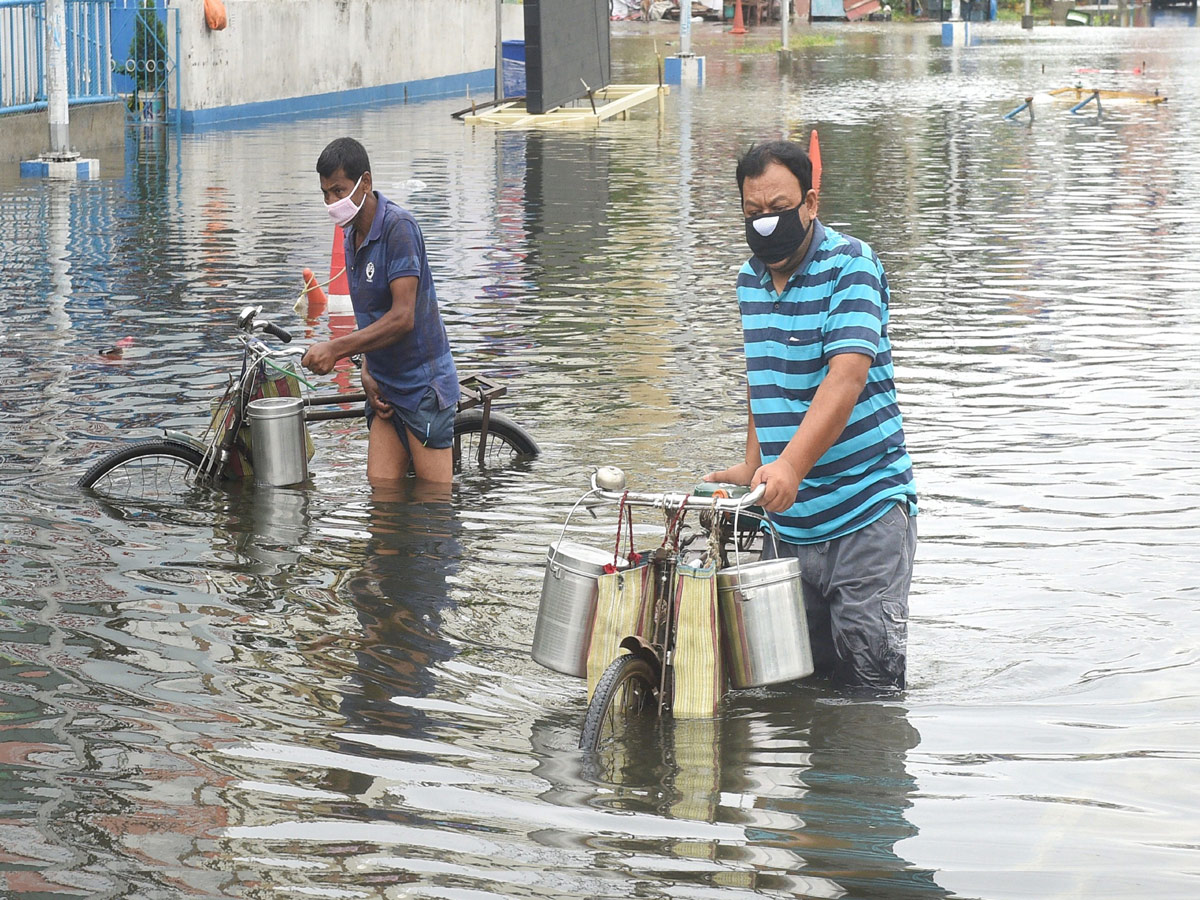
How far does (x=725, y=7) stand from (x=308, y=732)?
3536 inches

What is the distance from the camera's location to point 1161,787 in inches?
213

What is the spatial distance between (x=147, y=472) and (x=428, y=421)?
1624 millimetres

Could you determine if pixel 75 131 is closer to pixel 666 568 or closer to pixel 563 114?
pixel 563 114

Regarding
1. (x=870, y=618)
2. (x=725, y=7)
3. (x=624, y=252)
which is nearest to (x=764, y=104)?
(x=624, y=252)

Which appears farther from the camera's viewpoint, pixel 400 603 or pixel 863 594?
pixel 400 603

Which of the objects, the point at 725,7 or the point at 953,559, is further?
the point at 725,7

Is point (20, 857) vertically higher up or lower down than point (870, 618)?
lower down

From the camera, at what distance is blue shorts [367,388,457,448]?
834 centimetres

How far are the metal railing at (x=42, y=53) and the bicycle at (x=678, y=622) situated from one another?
2271cm

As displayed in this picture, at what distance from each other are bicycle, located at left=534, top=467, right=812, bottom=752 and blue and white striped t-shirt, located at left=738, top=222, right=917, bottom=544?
231 mm

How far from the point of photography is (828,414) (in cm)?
521

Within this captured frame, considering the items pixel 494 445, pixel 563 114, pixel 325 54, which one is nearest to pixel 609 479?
pixel 494 445

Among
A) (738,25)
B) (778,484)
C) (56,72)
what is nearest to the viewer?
(778,484)

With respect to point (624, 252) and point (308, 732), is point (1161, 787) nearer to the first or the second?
point (308, 732)
